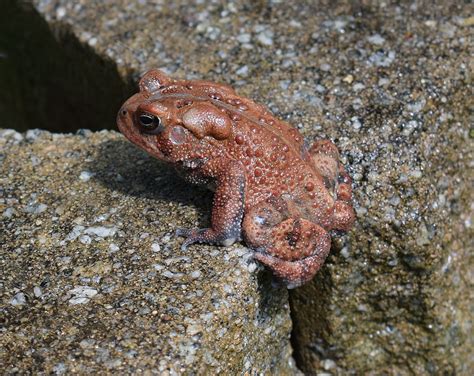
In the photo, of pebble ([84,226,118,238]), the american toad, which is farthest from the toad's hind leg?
pebble ([84,226,118,238])

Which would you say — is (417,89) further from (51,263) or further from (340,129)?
(51,263)

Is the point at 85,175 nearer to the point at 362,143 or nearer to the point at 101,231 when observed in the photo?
the point at 101,231

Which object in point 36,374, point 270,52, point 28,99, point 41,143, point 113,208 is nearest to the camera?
point 36,374

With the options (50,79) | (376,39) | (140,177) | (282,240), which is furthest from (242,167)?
(50,79)

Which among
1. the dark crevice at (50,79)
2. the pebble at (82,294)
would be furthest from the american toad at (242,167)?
the dark crevice at (50,79)

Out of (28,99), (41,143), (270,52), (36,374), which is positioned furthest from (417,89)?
(28,99)
